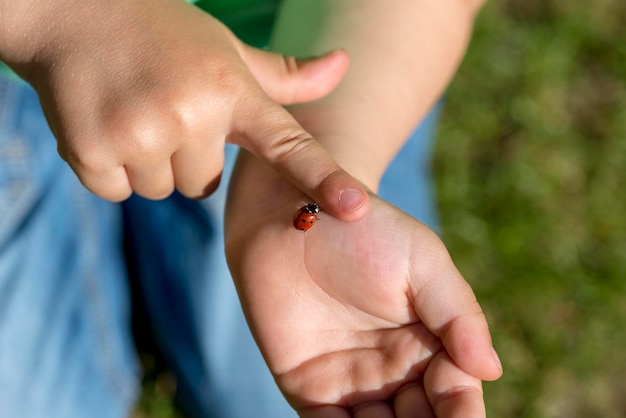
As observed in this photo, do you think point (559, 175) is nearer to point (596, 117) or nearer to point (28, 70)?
point (596, 117)

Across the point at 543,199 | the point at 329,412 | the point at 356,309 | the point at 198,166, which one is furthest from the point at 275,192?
the point at 543,199

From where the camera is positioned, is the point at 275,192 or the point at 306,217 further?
the point at 275,192

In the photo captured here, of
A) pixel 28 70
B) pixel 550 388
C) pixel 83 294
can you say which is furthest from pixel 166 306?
pixel 550 388

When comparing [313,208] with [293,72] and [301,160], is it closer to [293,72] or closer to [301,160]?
[301,160]

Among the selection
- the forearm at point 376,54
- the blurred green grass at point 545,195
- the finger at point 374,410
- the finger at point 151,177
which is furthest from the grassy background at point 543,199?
the finger at point 374,410

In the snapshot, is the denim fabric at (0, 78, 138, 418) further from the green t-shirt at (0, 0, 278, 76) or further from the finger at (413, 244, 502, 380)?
the finger at (413, 244, 502, 380)

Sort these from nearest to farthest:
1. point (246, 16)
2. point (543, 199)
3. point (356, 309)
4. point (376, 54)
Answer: point (356, 309)
point (376, 54)
point (246, 16)
point (543, 199)

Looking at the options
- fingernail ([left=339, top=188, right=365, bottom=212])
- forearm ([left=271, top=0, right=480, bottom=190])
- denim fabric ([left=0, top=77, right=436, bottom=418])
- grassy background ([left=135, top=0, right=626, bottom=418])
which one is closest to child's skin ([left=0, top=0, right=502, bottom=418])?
fingernail ([left=339, top=188, right=365, bottom=212])
